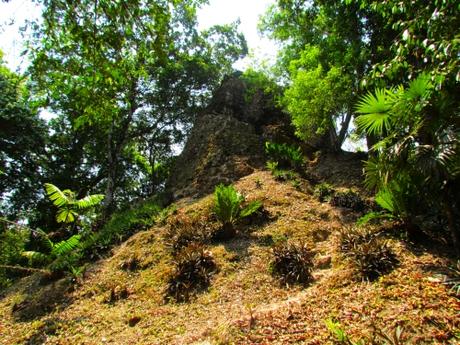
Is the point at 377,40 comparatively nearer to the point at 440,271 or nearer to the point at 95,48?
the point at 440,271

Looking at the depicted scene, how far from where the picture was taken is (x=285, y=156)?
13.1m

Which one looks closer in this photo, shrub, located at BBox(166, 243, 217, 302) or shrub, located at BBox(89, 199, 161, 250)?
shrub, located at BBox(166, 243, 217, 302)

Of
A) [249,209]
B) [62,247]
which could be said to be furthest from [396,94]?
[62,247]

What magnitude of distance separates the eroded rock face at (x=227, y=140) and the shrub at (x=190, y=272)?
4807 mm

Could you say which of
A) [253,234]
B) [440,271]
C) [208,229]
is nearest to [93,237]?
[208,229]

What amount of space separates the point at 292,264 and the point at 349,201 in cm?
380

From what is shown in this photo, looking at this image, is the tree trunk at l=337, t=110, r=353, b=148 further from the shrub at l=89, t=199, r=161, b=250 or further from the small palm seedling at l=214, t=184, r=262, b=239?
the shrub at l=89, t=199, r=161, b=250

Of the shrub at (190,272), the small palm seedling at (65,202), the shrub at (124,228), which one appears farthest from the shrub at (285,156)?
the small palm seedling at (65,202)

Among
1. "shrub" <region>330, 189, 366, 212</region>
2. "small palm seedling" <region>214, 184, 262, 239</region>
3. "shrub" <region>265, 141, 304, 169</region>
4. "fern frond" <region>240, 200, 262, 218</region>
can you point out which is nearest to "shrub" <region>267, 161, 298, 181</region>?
"shrub" <region>265, 141, 304, 169</region>

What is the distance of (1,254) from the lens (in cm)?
1449

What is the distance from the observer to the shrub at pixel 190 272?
22.9ft

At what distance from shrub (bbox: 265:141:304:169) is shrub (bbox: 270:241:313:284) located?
598cm

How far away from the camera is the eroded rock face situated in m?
13.3

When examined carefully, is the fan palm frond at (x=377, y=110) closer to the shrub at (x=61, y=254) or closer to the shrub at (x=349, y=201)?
the shrub at (x=349, y=201)
